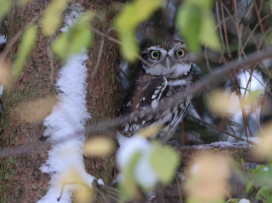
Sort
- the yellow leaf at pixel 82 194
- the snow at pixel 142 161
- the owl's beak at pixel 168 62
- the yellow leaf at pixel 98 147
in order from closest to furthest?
1. the snow at pixel 142 161
2. the yellow leaf at pixel 82 194
3. the yellow leaf at pixel 98 147
4. the owl's beak at pixel 168 62

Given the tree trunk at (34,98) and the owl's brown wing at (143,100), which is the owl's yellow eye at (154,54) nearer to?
the owl's brown wing at (143,100)

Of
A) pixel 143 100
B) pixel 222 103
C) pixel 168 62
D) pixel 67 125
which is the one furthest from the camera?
pixel 222 103

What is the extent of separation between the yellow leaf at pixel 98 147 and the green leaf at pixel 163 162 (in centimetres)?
118

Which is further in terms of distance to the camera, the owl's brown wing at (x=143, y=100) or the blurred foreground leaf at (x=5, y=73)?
the owl's brown wing at (x=143, y=100)

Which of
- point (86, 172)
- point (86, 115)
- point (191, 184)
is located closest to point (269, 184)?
point (191, 184)

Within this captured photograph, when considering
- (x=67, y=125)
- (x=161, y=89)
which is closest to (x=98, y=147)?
(x=67, y=125)

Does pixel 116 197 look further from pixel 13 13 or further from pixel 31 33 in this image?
pixel 13 13

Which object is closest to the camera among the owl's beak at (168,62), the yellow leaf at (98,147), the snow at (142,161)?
the snow at (142,161)

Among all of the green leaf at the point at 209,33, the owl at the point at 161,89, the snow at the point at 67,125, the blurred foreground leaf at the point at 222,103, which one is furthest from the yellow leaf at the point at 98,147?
the green leaf at the point at 209,33

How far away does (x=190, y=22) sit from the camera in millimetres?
864

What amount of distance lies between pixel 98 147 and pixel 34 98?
0.48 meters

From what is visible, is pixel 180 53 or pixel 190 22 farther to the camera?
pixel 180 53

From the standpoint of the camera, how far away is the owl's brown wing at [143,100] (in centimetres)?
271

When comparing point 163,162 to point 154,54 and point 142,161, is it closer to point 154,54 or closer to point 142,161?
point 142,161
